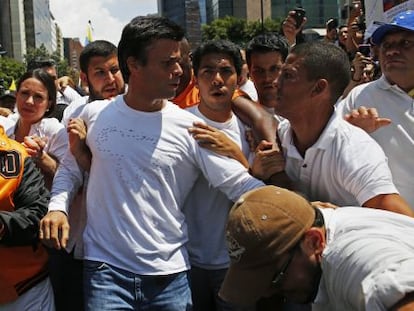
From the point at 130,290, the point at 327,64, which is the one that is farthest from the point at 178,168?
the point at 327,64

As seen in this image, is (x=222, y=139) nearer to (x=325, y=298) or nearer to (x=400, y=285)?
(x=325, y=298)

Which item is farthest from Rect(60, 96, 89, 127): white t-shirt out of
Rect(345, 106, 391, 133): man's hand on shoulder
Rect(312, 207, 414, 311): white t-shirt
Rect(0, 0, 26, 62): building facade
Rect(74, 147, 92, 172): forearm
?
Rect(0, 0, 26, 62): building facade

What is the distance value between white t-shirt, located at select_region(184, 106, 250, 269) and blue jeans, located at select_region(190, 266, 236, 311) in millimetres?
33

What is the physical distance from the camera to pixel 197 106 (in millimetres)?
3586

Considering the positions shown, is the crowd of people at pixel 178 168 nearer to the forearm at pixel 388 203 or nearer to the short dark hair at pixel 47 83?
the forearm at pixel 388 203

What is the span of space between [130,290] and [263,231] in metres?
1.20

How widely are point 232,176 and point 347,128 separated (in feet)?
1.90

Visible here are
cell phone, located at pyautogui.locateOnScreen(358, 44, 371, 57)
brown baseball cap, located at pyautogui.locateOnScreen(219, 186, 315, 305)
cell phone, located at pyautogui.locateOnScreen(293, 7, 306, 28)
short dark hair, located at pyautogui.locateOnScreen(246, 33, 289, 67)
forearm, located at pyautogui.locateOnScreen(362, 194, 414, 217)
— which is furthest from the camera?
cell phone, located at pyautogui.locateOnScreen(358, 44, 371, 57)

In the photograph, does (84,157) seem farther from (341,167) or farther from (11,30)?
(11,30)

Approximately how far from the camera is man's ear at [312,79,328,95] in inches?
115

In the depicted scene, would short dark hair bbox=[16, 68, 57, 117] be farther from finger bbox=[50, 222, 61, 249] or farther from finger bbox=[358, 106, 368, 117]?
finger bbox=[358, 106, 368, 117]

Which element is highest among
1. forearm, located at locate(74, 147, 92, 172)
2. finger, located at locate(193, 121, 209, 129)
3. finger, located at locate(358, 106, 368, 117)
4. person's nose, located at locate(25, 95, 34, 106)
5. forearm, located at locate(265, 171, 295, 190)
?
person's nose, located at locate(25, 95, 34, 106)

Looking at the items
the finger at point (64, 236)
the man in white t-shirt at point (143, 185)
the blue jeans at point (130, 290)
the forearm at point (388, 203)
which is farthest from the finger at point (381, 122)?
the finger at point (64, 236)

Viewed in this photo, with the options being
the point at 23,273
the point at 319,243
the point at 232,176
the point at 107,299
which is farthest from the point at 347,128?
the point at 23,273
